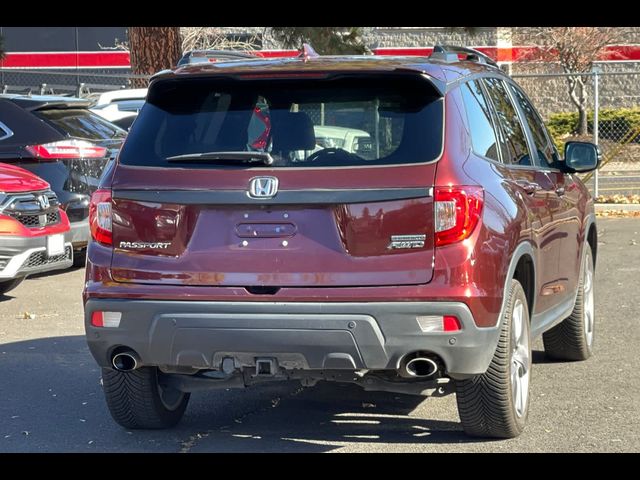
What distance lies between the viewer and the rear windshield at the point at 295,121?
5480 mm

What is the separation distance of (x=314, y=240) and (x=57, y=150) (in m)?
Answer: 7.15

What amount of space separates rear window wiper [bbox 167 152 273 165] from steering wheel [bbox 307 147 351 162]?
190 millimetres

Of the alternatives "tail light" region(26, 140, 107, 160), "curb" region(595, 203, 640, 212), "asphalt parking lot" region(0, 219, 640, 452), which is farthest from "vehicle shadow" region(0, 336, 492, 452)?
"curb" region(595, 203, 640, 212)

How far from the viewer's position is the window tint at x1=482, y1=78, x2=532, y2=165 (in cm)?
641

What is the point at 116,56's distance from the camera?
38.9 meters

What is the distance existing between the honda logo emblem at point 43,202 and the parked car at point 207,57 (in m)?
4.29

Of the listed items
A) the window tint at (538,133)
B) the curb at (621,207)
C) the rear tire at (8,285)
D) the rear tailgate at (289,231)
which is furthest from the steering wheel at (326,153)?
the curb at (621,207)

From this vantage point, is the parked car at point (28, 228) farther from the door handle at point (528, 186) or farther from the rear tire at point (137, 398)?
the door handle at point (528, 186)
